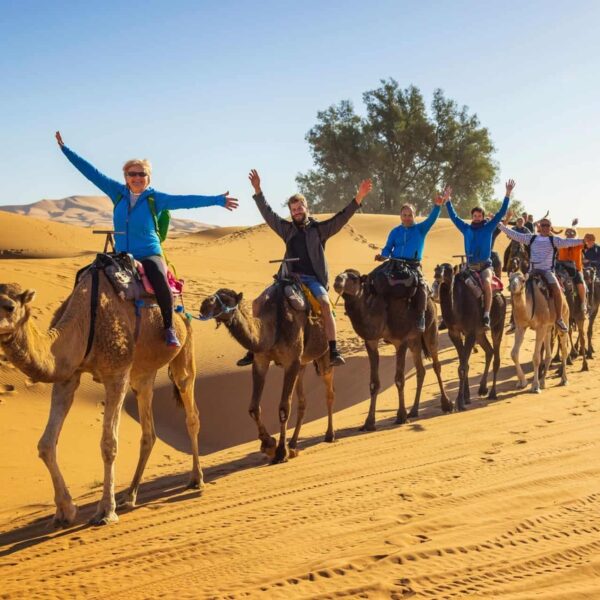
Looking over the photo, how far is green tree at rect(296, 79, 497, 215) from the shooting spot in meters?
58.4

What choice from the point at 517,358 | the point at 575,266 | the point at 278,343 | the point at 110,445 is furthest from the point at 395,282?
the point at 575,266

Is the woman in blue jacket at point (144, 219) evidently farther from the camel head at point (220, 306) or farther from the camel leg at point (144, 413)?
the camel leg at point (144, 413)

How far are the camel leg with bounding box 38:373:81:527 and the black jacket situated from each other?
11.6 feet

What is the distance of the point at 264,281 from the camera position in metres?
26.7

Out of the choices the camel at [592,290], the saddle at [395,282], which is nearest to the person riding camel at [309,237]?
the saddle at [395,282]

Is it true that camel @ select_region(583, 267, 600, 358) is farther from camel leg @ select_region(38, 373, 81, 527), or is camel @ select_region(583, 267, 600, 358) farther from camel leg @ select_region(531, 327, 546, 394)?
camel leg @ select_region(38, 373, 81, 527)

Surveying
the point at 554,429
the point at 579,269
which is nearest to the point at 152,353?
the point at 554,429

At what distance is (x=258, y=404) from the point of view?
8883 millimetres

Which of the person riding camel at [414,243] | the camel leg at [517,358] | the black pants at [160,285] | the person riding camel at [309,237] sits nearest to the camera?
the black pants at [160,285]

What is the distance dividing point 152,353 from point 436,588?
376 cm

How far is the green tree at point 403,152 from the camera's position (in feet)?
192

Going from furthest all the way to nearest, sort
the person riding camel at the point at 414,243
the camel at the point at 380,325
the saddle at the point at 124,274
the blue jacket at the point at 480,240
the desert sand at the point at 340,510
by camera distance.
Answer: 1. the blue jacket at the point at 480,240
2. the person riding camel at the point at 414,243
3. the camel at the point at 380,325
4. the saddle at the point at 124,274
5. the desert sand at the point at 340,510

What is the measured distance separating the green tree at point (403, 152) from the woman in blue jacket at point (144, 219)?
170 feet

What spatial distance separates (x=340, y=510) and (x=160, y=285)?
268 centimetres
